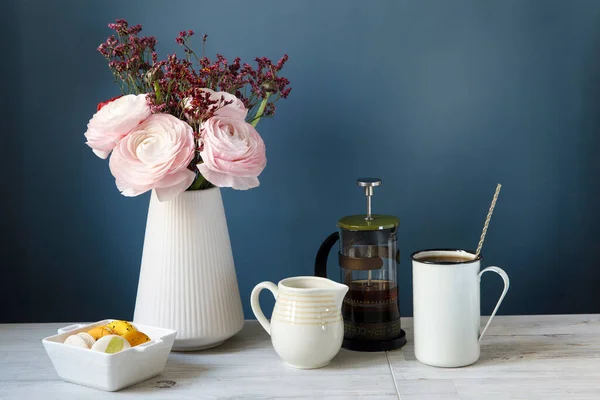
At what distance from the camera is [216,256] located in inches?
47.1

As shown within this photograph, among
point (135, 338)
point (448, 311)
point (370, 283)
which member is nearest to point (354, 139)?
point (370, 283)

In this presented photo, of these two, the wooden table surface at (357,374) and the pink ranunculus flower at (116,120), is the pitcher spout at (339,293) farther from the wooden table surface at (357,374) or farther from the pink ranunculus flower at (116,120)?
the pink ranunculus flower at (116,120)

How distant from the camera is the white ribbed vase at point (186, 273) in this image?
117 cm

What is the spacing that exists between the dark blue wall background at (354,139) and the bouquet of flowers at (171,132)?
308 millimetres

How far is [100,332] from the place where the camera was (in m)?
1.09

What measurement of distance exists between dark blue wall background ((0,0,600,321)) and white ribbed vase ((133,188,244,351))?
0.29 metres

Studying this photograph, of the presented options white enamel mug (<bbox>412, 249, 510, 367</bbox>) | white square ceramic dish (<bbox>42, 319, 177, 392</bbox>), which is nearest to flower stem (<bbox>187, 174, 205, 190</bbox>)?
white square ceramic dish (<bbox>42, 319, 177, 392</bbox>)

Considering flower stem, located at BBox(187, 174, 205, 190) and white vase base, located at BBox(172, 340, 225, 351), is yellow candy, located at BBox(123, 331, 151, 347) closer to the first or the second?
white vase base, located at BBox(172, 340, 225, 351)

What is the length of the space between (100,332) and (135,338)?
0.06m

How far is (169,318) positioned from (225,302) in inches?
3.7

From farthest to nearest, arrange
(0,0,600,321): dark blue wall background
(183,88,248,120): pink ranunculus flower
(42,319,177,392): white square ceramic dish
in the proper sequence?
(0,0,600,321): dark blue wall background, (183,88,248,120): pink ranunculus flower, (42,319,177,392): white square ceramic dish

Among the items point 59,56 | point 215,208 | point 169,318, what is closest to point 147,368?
point 169,318

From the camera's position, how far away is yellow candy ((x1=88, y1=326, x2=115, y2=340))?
1.09 metres

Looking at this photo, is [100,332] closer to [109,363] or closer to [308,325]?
[109,363]
